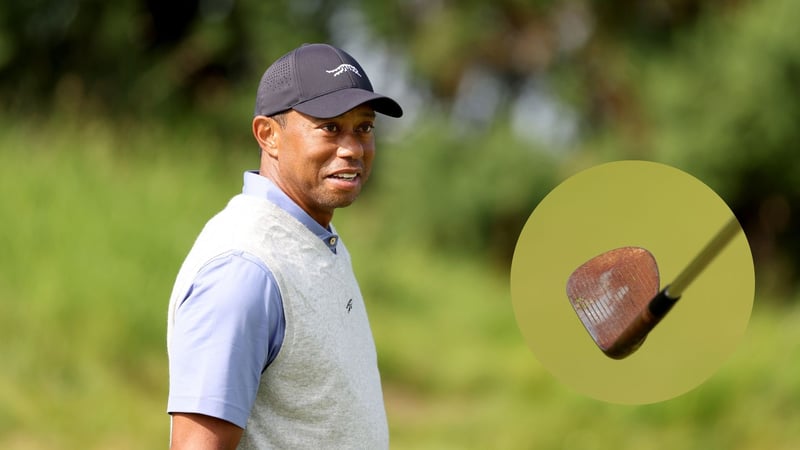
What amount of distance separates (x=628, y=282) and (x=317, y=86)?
30.4 inches

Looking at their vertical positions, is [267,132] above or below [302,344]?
above

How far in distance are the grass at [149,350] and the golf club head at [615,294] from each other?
428cm

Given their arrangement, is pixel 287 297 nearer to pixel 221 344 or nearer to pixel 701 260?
Answer: pixel 221 344

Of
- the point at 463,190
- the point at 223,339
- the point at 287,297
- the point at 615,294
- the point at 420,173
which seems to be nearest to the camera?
the point at 223,339

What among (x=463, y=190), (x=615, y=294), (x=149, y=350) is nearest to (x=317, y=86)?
(x=615, y=294)

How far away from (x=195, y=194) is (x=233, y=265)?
734cm

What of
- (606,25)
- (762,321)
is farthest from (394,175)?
(762,321)

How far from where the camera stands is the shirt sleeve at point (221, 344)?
76.9 inches

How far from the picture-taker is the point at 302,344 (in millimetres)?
2105

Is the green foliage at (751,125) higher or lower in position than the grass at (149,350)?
higher

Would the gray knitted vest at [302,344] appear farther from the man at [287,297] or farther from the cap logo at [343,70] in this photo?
the cap logo at [343,70]

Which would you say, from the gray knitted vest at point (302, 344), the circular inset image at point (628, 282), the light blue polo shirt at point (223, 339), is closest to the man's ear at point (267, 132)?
the gray knitted vest at point (302, 344)

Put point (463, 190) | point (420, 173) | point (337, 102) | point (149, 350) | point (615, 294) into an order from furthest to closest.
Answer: point (420, 173) < point (463, 190) < point (149, 350) < point (615, 294) < point (337, 102)

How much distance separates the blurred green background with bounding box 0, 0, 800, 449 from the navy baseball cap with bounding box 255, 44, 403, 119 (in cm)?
75
